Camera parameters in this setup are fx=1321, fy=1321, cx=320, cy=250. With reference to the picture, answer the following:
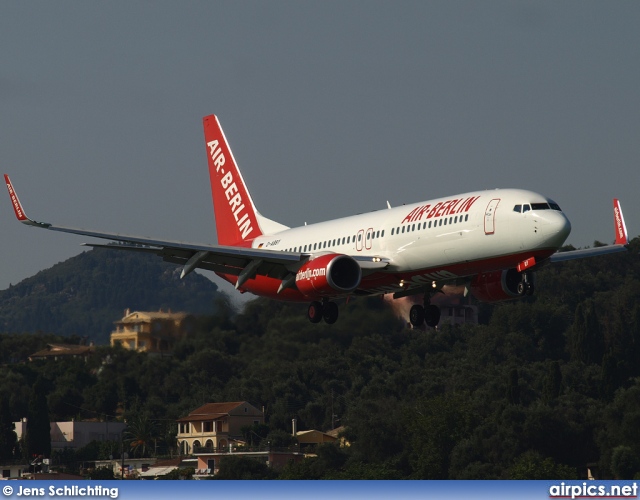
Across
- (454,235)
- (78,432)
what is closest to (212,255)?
(454,235)

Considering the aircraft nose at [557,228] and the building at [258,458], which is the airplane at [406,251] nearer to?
the aircraft nose at [557,228]

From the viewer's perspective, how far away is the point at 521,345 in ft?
469

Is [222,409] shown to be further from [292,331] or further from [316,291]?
[316,291]

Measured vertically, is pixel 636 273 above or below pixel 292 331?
above

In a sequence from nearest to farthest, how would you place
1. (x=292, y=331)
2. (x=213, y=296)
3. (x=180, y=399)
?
(x=213, y=296) → (x=292, y=331) → (x=180, y=399)

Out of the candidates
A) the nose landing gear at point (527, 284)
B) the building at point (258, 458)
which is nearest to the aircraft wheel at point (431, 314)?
the nose landing gear at point (527, 284)

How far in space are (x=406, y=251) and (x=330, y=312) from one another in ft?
19.1

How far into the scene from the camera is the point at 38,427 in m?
134

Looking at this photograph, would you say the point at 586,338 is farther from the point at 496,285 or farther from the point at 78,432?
the point at 496,285

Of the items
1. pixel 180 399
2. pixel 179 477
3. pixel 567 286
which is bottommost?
pixel 179 477

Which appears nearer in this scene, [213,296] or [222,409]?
[213,296]

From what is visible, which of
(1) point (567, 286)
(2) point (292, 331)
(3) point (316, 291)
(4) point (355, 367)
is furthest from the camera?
(1) point (567, 286)

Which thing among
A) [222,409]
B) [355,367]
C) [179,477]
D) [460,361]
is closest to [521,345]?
[460,361]

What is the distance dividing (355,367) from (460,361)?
14746mm
